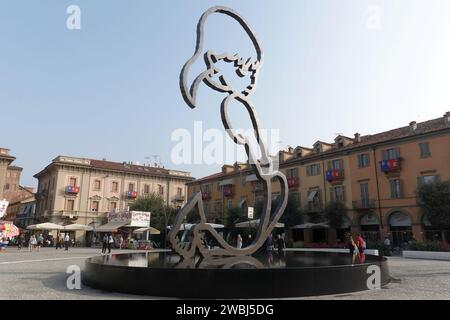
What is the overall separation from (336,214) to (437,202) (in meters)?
9.79

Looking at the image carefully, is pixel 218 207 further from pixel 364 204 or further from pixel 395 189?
pixel 395 189

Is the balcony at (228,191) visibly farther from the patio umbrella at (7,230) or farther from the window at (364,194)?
the patio umbrella at (7,230)

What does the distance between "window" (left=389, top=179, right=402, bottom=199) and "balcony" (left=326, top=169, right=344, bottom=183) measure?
534cm

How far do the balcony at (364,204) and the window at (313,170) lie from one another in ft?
19.2

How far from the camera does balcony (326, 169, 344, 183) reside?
1505 inches

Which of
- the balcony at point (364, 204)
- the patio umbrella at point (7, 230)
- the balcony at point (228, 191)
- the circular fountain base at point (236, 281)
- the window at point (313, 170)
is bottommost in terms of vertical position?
the circular fountain base at point (236, 281)

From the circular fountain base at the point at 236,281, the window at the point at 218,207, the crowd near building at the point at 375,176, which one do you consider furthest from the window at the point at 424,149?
the window at the point at 218,207

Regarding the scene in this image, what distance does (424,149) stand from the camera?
32.4 m

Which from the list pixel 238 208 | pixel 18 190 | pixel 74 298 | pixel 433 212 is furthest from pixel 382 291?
pixel 18 190

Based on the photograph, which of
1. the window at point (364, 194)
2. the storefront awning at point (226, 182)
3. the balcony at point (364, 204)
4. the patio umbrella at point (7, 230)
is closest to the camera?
the patio umbrella at point (7, 230)

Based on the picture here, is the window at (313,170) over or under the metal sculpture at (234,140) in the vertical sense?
over

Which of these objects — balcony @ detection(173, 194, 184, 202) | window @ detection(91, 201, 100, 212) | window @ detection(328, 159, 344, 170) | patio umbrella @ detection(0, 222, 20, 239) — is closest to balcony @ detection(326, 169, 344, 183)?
window @ detection(328, 159, 344, 170)

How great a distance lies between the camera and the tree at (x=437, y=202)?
28.2 meters
